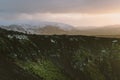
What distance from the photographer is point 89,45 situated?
466 ft

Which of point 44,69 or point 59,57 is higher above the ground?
point 59,57

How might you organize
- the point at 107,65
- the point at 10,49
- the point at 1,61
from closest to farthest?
the point at 1,61
the point at 10,49
the point at 107,65

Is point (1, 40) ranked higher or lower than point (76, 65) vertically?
higher

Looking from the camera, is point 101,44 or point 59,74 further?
point 101,44

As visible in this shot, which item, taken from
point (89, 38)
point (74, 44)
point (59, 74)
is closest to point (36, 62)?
point (59, 74)

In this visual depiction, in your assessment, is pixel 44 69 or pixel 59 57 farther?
pixel 59 57

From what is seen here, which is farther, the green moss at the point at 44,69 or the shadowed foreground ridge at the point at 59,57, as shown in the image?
the shadowed foreground ridge at the point at 59,57

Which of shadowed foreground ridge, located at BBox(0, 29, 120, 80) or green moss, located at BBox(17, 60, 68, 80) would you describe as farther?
shadowed foreground ridge, located at BBox(0, 29, 120, 80)

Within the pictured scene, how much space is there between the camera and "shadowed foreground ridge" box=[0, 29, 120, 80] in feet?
395

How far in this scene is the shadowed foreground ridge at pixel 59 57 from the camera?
395 ft

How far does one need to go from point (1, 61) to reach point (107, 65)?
132ft

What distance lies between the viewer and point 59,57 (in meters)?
132

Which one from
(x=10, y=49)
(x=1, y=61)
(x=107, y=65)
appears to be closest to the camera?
(x=1, y=61)

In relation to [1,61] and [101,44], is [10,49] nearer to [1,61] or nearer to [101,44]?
[1,61]
